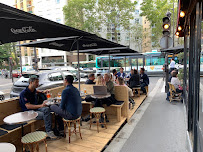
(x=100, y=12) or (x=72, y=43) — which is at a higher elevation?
(x=100, y=12)

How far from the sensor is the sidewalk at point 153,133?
3.78 meters

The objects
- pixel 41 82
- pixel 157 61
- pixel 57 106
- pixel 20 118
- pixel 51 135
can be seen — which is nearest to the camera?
pixel 20 118

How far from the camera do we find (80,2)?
3088 centimetres

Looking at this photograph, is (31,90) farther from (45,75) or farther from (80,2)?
(80,2)

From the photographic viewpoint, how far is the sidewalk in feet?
12.4

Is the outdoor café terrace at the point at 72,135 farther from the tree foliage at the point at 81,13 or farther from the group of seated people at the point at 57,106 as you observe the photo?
the tree foliage at the point at 81,13

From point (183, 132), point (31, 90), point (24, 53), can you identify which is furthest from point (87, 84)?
point (24, 53)

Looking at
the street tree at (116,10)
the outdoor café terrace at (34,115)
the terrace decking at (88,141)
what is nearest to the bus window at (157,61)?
the street tree at (116,10)

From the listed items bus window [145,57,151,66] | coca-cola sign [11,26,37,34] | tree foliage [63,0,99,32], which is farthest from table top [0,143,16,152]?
tree foliage [63,0,99,32]

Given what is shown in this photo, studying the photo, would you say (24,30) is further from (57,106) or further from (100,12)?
(100,12)

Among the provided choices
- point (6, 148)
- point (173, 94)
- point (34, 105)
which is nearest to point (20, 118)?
point (34, 105)

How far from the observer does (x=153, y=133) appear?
14.7ft

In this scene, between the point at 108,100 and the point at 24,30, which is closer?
the point at 24,30

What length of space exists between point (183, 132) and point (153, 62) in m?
17.3
